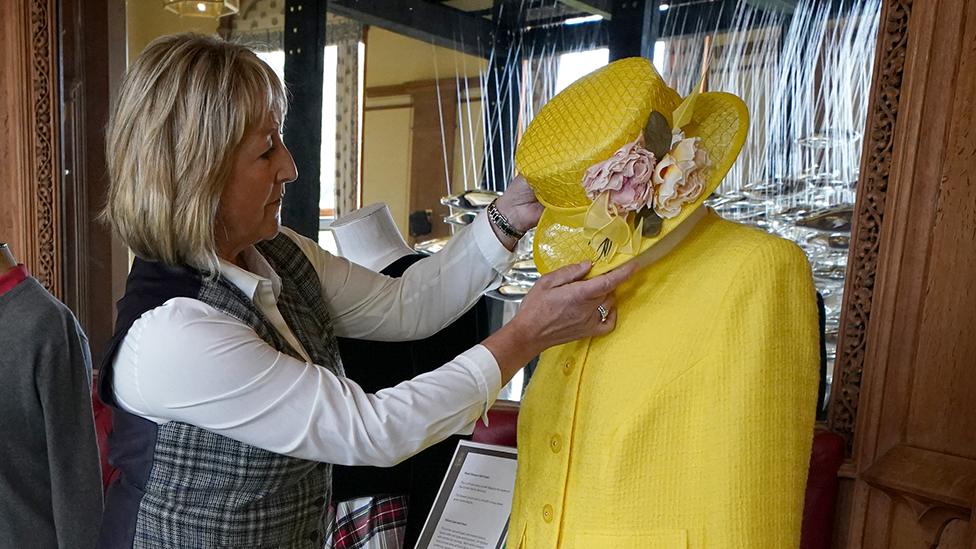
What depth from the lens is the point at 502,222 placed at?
1296 millimetres

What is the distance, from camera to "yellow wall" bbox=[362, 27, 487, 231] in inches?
72.8

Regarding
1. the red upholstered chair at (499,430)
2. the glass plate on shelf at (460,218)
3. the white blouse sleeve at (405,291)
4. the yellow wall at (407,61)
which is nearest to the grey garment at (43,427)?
the white blouse sleeve at (405,291)

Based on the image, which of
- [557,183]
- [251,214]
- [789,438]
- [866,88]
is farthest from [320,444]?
[866,88]

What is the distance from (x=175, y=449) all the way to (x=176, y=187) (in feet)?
1.15

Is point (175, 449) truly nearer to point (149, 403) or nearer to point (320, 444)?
point (149, 403)

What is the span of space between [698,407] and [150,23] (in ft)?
6.50

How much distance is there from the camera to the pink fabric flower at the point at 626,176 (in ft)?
3.03

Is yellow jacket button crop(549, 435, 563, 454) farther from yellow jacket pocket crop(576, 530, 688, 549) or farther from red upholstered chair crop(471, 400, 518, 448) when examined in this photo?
red upholstered chair crop(471, 400, 518, 448)

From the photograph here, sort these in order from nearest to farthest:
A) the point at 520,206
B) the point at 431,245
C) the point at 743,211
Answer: the point at 520,206 < the point at 743,211 < the point at 431,245

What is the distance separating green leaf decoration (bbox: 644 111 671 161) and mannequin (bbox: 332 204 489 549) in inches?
28.1

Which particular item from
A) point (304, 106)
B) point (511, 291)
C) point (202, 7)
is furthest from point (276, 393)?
point (202, 7)

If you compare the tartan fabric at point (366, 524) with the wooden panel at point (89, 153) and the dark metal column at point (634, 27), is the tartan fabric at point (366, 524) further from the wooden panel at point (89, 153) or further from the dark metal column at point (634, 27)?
the wooden panel at point (89, 153)

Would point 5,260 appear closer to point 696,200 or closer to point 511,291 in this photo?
point 511,291

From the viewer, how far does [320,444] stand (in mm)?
1065
